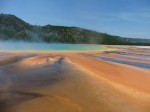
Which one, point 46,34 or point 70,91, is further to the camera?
point 46,34

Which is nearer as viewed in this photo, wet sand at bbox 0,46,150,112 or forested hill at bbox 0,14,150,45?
wet sand at bbox 0,46,150,112

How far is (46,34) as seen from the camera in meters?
66.8

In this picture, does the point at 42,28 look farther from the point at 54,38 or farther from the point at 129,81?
the point at 129,81

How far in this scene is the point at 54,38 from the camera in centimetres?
6250

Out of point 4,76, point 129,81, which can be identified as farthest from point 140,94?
point 4,76

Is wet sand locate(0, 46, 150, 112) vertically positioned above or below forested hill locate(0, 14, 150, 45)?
above

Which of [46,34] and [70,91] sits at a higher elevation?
[70,91]

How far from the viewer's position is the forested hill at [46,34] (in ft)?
196

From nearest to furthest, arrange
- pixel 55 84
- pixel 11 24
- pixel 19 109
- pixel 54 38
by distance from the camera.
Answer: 1. pixel 19 109
2. pixel 55 84
3. pixel 54 38
4. pixel 11 24

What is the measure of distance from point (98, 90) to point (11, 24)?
65.8 meters

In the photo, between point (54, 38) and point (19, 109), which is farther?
point (54, 38)

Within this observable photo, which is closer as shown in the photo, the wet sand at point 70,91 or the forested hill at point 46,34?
the wet sand at point 70,91

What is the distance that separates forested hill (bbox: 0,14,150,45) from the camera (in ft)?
196

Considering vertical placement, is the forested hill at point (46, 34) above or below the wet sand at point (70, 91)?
below
